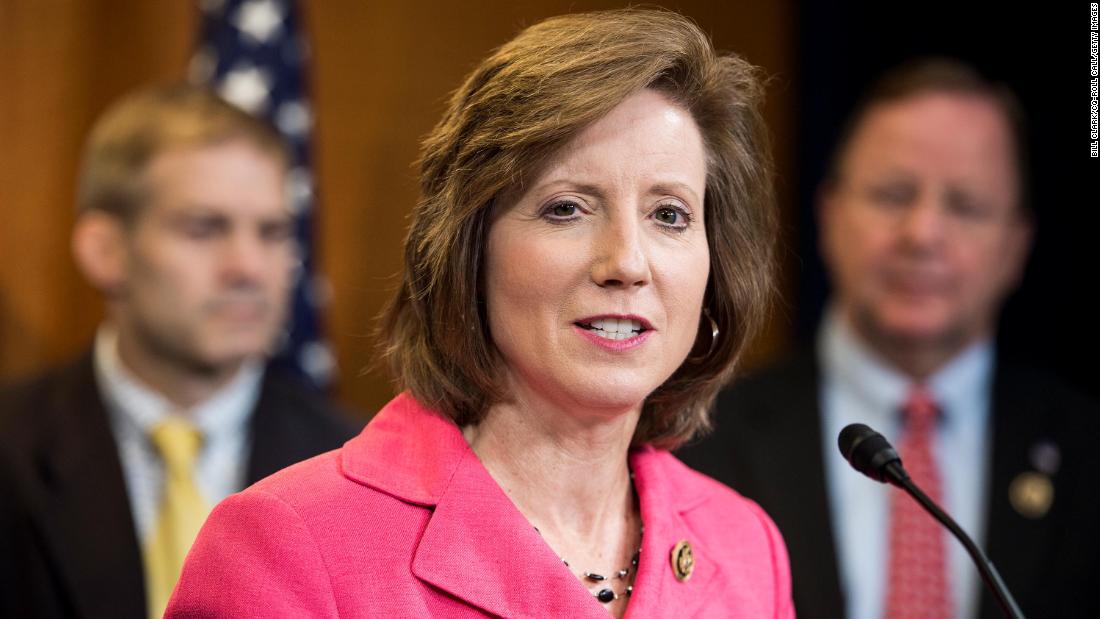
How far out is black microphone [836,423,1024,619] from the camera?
1.89m

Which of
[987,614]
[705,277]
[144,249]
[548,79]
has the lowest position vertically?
[987,614]

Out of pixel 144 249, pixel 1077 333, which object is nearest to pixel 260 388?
pixel 144 249

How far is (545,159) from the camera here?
1802 millimetres

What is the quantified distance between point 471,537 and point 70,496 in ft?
5.18

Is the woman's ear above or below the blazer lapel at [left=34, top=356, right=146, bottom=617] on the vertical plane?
above

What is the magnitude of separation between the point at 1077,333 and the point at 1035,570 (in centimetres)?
118

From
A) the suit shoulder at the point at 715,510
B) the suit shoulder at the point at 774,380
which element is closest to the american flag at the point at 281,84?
the suit shoulder at the point at 774,380

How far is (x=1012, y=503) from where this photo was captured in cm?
351

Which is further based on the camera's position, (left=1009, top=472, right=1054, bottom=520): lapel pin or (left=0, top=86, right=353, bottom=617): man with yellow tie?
(left=1009, top=472, right=1054, bottom=520): lapel pin

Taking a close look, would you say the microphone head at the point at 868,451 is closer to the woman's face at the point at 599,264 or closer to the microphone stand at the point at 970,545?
the microphone stand at the point at 970,545

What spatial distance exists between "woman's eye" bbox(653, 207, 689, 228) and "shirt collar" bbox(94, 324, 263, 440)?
6.15 ft

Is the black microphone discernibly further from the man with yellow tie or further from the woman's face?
the man with yellow tie

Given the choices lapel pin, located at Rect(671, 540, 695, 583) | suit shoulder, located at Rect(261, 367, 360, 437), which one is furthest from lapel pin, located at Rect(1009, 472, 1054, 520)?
lapel pin, located at Rect(671, 540, 695, 583)

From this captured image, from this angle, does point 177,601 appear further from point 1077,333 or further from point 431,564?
point 1077,333
